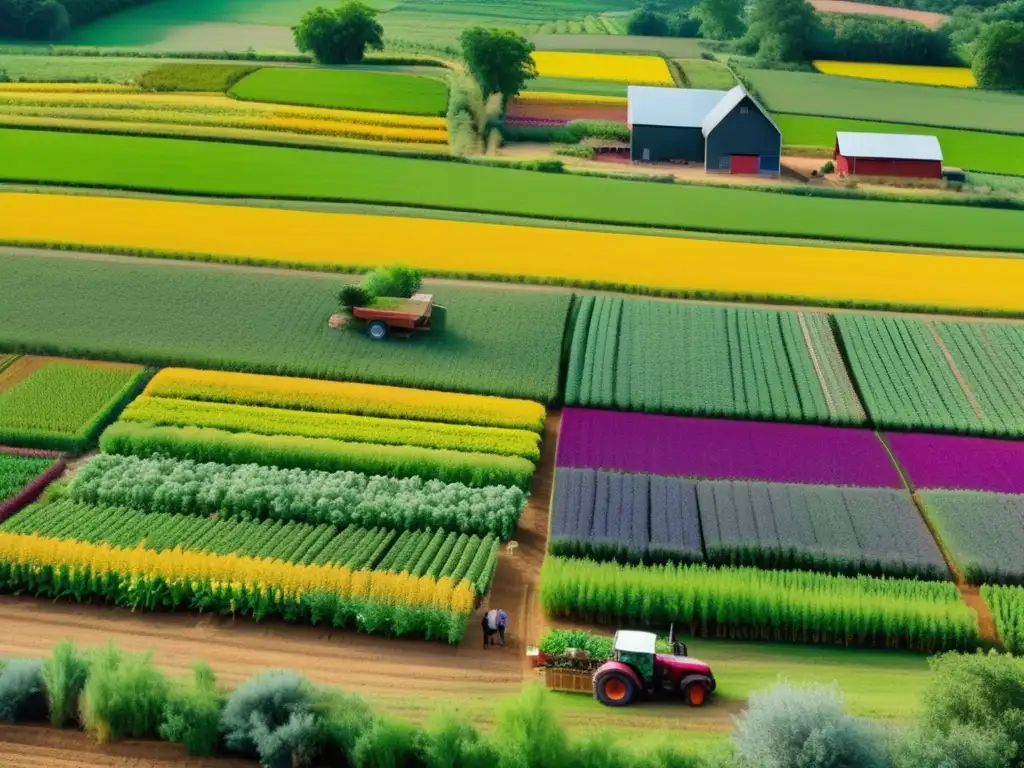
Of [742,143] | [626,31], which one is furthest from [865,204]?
[626,31]

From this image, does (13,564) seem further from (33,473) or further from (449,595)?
(449,595)

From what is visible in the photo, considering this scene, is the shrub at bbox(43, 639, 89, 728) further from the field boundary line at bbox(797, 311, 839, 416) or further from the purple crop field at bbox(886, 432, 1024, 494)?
the field boundary line at bbox(797, 311, 839, 416)

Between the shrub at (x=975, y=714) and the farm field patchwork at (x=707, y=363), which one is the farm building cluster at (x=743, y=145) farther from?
the shrub at (x=975, y=714)

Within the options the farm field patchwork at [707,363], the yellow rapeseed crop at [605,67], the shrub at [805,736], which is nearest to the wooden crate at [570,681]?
the shrub at [805,736]

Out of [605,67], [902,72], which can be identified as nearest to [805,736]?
[605,67]

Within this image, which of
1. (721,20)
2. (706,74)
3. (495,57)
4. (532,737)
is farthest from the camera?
(721,20)

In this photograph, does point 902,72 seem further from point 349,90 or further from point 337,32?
point 349,90
